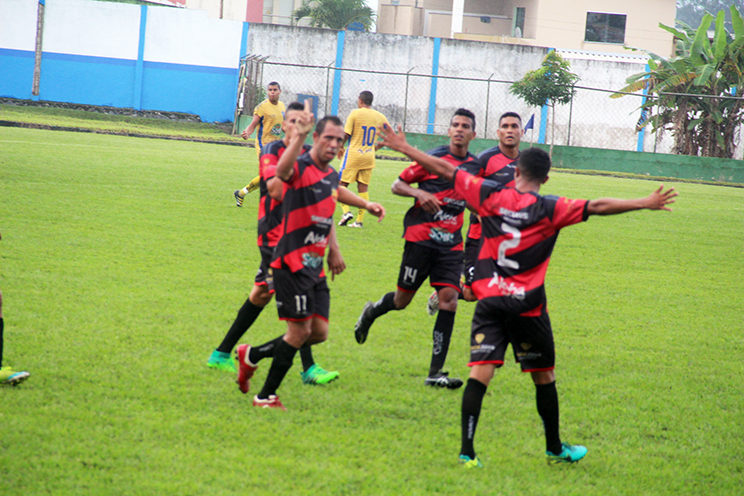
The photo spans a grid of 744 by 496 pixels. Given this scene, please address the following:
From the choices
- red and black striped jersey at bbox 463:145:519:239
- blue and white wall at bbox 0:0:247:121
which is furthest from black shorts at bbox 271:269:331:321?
blue and white wall at bbox 0:0:247:121

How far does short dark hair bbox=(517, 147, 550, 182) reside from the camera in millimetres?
4117

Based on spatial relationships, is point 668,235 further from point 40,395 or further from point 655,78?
point 655,78

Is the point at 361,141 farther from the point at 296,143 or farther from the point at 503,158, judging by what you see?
the point at 296,143

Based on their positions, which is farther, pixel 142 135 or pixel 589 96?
pixel 589 96

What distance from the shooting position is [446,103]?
3584cm

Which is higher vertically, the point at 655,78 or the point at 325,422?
the point at 655,78

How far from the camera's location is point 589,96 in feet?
117

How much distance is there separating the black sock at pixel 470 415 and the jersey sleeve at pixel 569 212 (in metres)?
1.02

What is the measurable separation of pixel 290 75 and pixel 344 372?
102ft

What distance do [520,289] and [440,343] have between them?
4.91 feet

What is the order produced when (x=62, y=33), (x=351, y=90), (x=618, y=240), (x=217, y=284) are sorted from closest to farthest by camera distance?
(x=217, y=284), (x=618, y=240), (x=62, y=33), (x=351, y=90)

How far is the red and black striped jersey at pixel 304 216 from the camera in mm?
4496

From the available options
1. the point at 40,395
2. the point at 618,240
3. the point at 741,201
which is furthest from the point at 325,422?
the point at 741,201

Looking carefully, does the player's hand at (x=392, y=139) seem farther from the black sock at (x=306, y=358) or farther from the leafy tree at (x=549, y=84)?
the leafy tree at (x=549, y=84)
